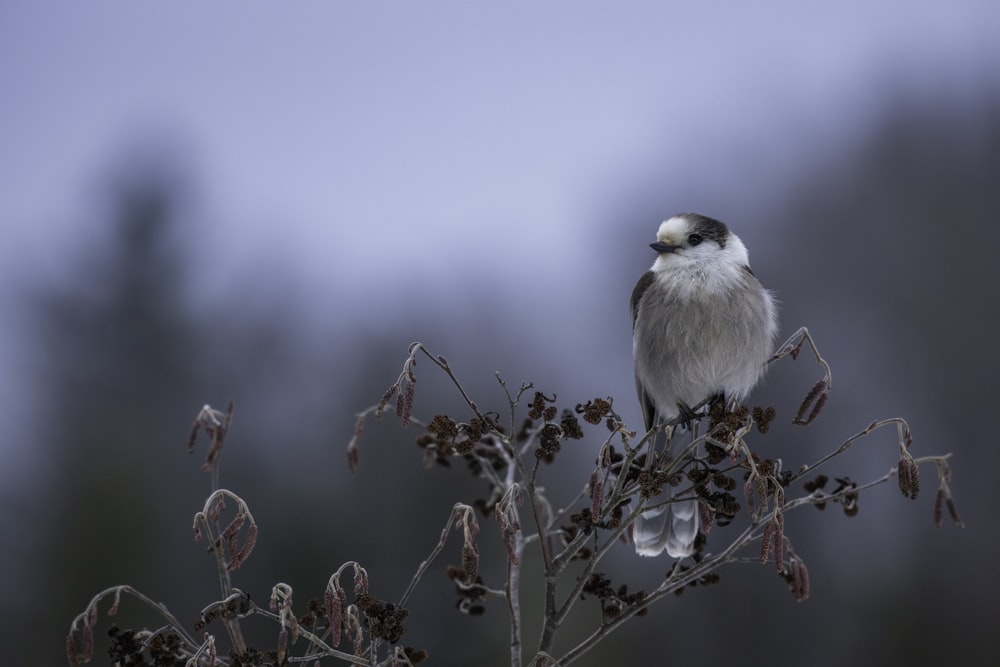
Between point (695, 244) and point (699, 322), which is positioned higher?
point (695, 244)

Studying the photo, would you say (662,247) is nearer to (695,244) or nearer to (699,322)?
(695,244)

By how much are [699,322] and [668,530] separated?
2.86 ft

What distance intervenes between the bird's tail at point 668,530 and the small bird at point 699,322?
1.46ft

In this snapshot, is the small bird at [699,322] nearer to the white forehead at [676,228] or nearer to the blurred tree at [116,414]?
the white forehead at [676,228]

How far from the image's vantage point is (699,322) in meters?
3.64

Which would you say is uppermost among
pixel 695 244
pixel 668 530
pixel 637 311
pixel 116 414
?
pixel 695 244

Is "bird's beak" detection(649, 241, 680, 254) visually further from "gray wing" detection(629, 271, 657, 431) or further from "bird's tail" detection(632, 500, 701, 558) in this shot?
"bird's tail" detection(632, 500, 701, 558)

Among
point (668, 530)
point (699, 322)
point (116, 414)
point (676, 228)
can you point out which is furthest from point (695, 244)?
point (116, 414)

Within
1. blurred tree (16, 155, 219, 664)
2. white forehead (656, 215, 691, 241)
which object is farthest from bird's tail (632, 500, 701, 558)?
blurred tree (16, 155, 219, 664)

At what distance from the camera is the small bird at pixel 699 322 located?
3643 mm

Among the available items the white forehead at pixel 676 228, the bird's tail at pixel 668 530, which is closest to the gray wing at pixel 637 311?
the white forehead at pixel 676 228

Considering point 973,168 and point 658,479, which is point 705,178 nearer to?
point 973,168

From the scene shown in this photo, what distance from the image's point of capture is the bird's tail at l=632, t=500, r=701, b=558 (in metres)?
3.10

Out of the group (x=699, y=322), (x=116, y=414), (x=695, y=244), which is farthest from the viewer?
(x=116, y=414)
